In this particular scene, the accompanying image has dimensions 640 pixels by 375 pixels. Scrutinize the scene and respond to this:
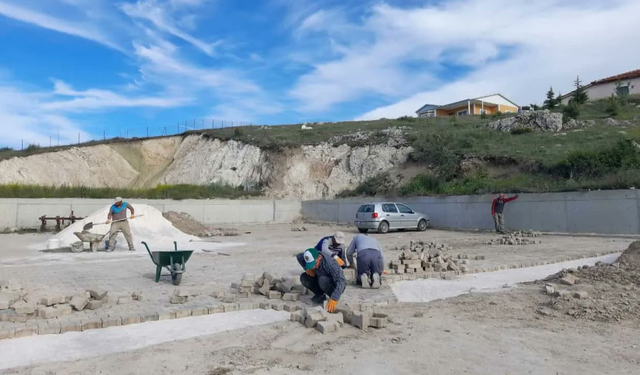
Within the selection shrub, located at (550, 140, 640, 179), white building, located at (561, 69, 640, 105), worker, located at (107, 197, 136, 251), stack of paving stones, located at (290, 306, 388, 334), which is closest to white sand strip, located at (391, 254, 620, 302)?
stack of paving stones, located at (290, 306, 388, 334)

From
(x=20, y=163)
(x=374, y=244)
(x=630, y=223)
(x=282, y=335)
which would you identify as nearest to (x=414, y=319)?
(x=282, y=335)

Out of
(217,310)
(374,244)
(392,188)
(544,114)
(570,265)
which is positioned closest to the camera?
(217,310)

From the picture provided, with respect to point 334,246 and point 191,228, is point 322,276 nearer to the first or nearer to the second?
point 334,246

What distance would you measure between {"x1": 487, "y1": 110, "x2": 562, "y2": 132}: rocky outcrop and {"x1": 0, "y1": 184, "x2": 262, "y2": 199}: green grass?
63.5ft

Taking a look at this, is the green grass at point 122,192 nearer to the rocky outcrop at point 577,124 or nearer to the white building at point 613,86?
the rocky outcrop at point 577,124

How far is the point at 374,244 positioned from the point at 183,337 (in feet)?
13.0

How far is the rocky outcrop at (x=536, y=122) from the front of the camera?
3402 cm

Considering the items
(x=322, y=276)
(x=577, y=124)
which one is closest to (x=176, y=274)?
(x=322, y=276)

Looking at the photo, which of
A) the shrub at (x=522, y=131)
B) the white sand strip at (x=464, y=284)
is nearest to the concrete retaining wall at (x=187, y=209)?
the shrub at (x=522, y=131)

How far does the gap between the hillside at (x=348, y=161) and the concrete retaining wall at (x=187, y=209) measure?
2.41 metres

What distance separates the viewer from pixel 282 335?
570 cm

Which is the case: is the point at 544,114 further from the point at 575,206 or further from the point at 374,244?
the point at 374,244

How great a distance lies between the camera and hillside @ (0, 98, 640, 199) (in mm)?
24922

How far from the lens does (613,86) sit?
52.0 metres
